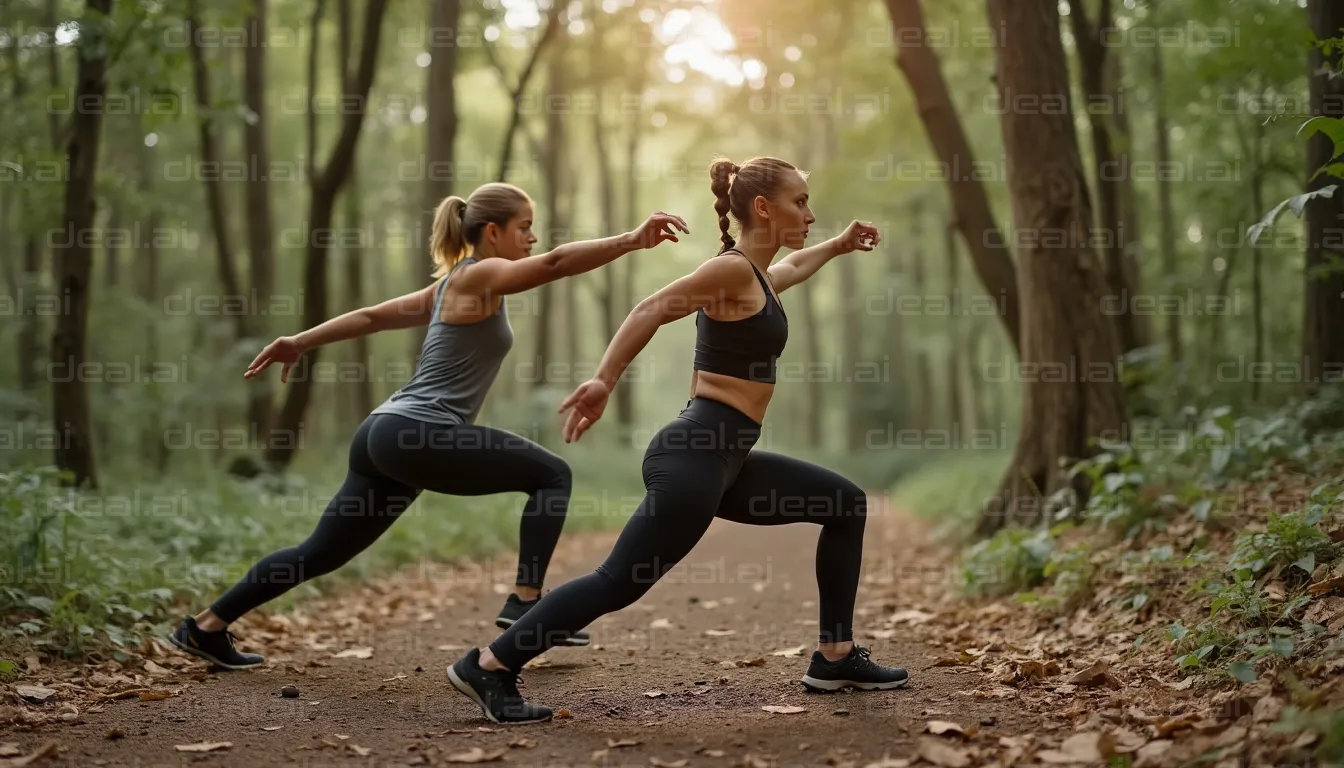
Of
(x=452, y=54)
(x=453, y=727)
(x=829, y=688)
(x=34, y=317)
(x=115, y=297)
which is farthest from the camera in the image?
(x=115, y=297)

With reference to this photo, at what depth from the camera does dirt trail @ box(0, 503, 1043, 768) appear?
3.68 m

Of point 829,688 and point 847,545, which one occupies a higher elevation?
point 847,545

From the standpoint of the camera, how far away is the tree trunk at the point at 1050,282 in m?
7.73

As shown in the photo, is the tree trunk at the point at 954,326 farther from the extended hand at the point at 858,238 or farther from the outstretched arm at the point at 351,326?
the outstretched arm at the point at 351,326

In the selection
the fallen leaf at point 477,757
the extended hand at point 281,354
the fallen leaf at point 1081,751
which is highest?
the extended hand at point 281,354

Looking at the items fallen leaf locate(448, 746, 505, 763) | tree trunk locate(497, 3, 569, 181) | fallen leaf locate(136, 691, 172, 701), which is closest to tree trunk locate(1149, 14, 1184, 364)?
tree trunk locate(497, 3, 569, 181)

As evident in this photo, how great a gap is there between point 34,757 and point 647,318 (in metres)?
2.57

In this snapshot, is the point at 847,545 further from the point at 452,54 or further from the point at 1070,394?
the point at 452,54

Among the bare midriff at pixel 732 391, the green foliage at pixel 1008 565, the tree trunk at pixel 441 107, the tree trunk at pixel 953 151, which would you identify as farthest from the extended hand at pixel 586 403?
the tree trunk at pixel 441 107

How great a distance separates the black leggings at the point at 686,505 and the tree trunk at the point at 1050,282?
3810 mm

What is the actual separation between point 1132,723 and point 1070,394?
14.6ft

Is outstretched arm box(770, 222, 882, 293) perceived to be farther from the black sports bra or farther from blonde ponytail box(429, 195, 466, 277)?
blonde ponytail box(429, 195, 466, 277)

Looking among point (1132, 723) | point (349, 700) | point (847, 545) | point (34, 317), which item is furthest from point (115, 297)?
point (1132, 723)

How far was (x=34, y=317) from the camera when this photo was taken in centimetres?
1764
